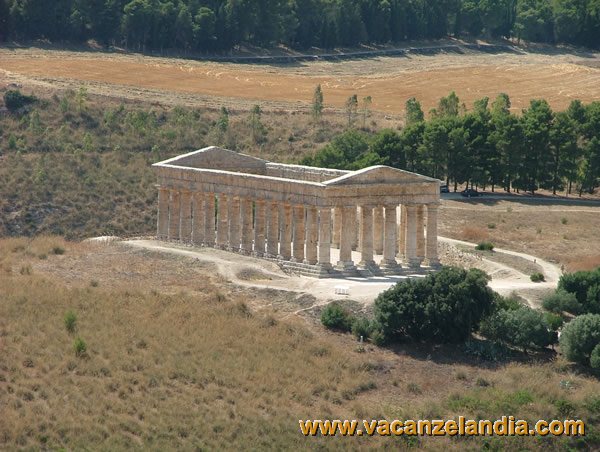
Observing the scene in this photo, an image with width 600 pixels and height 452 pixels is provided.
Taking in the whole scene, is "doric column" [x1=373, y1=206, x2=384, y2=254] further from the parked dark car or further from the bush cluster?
the parked dark car

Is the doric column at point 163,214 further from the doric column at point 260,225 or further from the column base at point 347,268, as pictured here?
the column base at point 347,268

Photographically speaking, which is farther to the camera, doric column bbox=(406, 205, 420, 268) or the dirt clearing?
the dirt clearing

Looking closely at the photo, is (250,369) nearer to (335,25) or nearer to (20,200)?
(20,200)

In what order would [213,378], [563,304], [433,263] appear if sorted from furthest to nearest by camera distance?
1. [433,263]
2. [563,304]
3. [213,378]

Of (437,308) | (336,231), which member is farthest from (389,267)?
(437,308)

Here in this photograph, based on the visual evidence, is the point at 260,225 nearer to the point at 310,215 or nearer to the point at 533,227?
the point at 310,215

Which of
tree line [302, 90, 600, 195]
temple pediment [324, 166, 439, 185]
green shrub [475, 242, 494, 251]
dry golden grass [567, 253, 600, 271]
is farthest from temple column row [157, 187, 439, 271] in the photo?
tree line [302, 90, 600, 195]

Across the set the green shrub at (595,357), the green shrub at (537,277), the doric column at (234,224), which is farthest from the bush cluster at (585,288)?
the doric column at (234,224)
